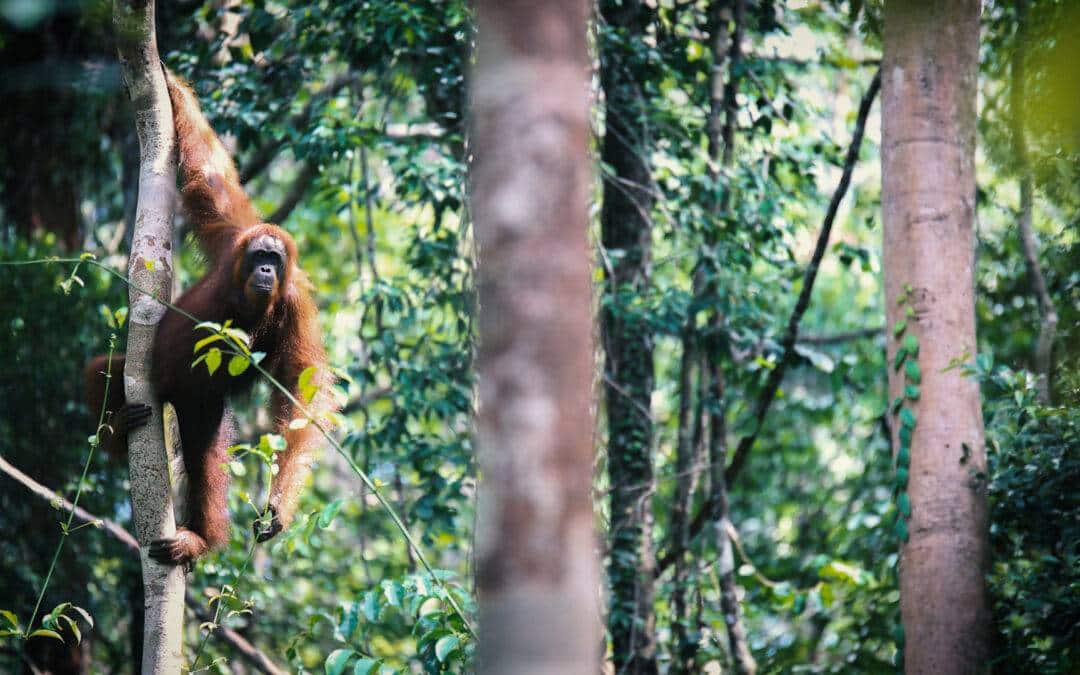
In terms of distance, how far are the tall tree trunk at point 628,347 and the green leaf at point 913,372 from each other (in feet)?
5.74

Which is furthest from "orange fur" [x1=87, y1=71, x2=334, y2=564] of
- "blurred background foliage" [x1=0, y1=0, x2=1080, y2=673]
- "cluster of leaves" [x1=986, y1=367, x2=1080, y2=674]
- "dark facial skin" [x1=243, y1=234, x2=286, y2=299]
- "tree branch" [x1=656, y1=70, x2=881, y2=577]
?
"cluster of leaves" [x1=986, y1=367, x2=1080, y2=674]

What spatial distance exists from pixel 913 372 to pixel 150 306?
267cm

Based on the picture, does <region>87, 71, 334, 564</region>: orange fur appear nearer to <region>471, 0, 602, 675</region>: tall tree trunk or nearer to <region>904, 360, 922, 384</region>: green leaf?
<region>904, 360, 922, 384</region>: green leaf

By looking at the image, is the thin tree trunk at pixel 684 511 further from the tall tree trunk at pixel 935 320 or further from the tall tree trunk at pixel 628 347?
the tall tree trunk at pixel 935 320

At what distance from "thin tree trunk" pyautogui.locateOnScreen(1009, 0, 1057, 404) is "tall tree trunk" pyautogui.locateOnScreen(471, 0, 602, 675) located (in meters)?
3.35

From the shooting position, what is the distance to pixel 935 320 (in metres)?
3.95

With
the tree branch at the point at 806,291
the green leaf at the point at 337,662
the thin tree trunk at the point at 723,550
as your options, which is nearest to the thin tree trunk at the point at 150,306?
the green leaf at the point at 337,662

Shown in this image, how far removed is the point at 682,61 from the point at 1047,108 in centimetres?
360

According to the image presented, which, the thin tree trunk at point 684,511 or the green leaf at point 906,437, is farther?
the thin tree trunk at point 684,511

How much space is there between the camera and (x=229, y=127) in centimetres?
543

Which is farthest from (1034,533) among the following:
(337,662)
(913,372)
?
(337,662)

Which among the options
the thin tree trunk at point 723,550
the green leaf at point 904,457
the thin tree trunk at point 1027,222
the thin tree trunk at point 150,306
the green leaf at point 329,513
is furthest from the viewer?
the thin tree trunk at point 723,550

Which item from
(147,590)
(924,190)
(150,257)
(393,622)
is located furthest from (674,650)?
(150,257)

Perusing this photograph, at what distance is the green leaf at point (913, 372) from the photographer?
12.9ft
